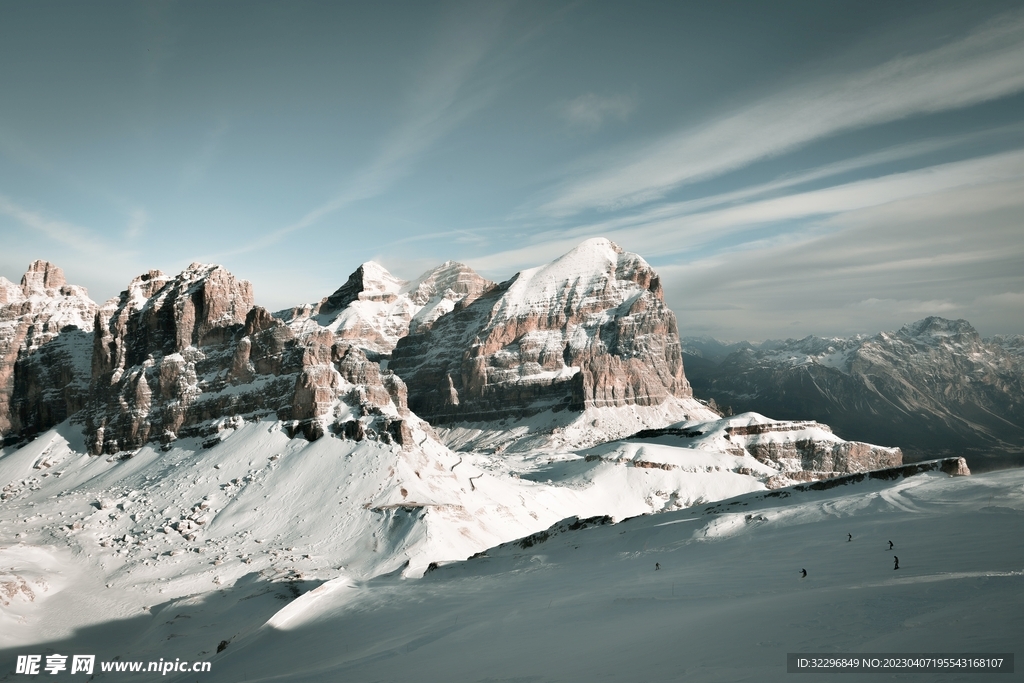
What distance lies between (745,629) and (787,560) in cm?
880

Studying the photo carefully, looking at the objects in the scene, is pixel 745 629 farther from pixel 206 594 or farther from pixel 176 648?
pixel 206 594

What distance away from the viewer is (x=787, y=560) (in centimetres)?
2203

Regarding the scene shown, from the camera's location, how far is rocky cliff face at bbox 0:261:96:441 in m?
102

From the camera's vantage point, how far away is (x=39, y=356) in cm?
10638

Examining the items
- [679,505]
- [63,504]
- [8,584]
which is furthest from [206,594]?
[679,505]

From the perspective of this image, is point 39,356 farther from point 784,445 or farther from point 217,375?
point 784,445

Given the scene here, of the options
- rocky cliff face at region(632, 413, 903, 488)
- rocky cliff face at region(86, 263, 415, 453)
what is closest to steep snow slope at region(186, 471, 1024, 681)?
rocky cliff face at region(86, 263, 415, 453)

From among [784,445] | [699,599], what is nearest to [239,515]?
[699,599]

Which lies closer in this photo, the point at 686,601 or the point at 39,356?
the point at 686,601

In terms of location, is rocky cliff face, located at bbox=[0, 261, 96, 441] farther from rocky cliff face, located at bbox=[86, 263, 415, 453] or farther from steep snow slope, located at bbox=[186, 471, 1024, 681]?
steep snow slope, located at bbox=[186, 471, 1024, 681]

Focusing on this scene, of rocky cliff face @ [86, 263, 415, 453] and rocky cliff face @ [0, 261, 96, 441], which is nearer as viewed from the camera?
rocky cliff face @ [86, 263, 415, 453]

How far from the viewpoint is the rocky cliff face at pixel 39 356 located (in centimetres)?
10200

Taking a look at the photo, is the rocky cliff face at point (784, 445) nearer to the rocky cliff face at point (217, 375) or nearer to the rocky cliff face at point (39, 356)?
the rocky cliff face at point (217, 375)

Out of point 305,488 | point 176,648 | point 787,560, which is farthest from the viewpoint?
point 305,488
